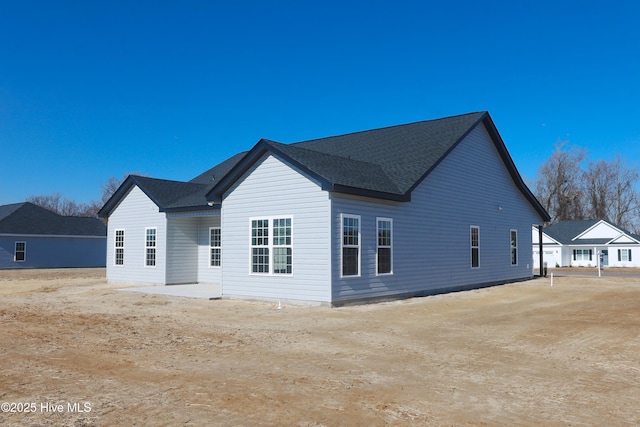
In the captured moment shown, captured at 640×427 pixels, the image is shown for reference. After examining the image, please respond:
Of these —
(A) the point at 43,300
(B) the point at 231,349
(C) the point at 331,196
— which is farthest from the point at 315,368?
(A) the point at 43,300

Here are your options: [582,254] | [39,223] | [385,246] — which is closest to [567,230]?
[582,254]

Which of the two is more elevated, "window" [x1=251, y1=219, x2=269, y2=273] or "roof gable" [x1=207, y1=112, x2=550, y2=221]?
"roof gable" [x1=207, y1=112, x2=550, y2=221]

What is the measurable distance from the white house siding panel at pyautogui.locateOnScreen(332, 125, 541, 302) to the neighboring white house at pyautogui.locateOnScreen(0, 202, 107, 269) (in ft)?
110

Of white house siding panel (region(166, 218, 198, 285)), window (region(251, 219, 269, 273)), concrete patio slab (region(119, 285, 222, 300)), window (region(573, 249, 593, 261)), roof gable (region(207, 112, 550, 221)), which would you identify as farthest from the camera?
window (region(573, 249, 593, 261))

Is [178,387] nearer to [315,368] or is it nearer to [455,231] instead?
[315,368]

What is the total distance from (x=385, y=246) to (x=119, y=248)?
1352 cm

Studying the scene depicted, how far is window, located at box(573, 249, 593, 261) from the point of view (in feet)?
163

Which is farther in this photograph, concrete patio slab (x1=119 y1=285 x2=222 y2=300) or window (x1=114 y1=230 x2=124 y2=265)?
window (x1=114 y1=230 x2=124 y2=265)

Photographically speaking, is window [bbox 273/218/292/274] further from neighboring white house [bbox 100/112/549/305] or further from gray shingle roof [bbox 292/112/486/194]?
gray shingle roof [bbox 292/112/486/194]

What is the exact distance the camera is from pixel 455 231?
20031 mm

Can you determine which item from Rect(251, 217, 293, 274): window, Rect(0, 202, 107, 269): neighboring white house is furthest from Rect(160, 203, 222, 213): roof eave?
Rect(0, 202, 107, 269): neighboring white house

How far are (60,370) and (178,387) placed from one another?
6.69 ft

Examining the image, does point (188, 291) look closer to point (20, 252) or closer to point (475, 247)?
point (475, 247)

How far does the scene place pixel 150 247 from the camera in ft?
72.8
